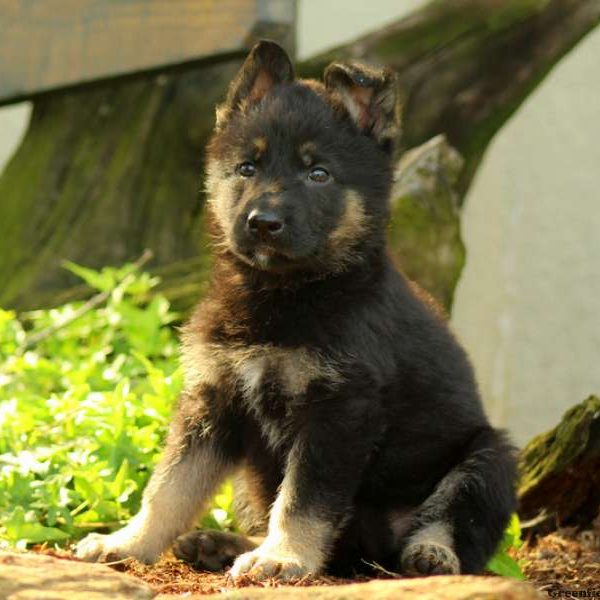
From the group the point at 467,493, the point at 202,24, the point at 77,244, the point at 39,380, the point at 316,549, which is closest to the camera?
the point at 316,549

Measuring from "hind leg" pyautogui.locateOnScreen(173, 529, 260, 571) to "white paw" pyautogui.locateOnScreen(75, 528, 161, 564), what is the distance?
10 cm

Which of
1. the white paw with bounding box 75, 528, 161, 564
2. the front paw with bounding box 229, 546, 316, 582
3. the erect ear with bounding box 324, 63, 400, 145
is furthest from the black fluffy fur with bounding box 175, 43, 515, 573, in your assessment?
the white paw with bounding box 75, 528, 161, 564

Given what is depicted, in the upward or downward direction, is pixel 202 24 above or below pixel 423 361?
above

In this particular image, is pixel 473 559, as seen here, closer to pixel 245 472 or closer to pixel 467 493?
pixel 467 493

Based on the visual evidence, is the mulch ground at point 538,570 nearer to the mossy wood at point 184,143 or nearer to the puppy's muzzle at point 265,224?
the puppy's muzzle at point 265,224

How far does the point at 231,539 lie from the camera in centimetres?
427

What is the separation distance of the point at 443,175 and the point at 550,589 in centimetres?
239

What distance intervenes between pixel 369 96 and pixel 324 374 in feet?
3.37

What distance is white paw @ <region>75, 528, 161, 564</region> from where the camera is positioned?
159 inches

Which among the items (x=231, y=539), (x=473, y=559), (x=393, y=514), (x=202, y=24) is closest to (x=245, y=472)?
(x=231, y=539)

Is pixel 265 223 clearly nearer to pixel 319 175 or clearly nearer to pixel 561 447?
pixel 319 175

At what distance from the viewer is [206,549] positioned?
4215mm

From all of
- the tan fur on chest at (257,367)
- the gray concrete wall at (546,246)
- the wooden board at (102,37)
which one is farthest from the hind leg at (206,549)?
the gray concrete wall at (546,246)

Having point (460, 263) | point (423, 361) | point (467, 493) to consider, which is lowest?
point (467, 493)
